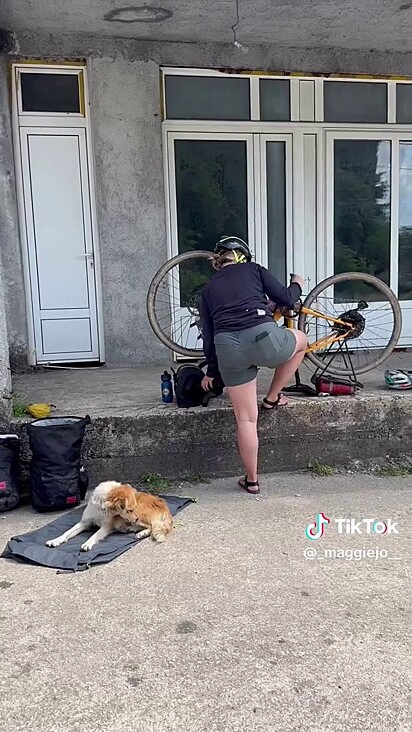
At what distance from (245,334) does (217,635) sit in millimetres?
2068

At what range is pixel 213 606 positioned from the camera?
3.26 m

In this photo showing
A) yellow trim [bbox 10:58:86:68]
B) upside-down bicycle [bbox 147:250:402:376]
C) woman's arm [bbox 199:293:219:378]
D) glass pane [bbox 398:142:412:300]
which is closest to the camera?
woman's arm [bbox 199:293:219:378]

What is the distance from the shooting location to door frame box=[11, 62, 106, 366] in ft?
21.1

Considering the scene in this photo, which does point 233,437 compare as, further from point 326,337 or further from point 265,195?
point 265,195

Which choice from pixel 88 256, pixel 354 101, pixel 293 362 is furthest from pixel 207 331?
pixel 354 101

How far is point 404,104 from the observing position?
736 cm

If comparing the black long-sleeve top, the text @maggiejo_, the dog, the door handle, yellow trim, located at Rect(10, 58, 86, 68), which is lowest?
the text @maggiejo_

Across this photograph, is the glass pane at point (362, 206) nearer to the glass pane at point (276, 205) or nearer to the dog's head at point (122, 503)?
the glass pane at point (276, 205)

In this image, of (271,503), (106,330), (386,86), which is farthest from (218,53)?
(271,503)

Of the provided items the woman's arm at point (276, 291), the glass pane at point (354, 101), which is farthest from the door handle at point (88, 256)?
the glass pane at point (354, 101)

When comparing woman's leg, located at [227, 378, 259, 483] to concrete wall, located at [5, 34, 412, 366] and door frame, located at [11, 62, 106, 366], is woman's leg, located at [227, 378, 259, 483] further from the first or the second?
door frame, located at [11, 62, 106, 366]

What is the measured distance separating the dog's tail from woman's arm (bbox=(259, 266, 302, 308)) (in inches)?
67.0

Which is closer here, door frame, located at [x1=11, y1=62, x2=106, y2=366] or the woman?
the woman

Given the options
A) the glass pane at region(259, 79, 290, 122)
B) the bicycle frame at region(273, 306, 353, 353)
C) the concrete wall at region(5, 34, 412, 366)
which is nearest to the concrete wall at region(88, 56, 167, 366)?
the concrete wall at region(5, 34, 412, 366)
